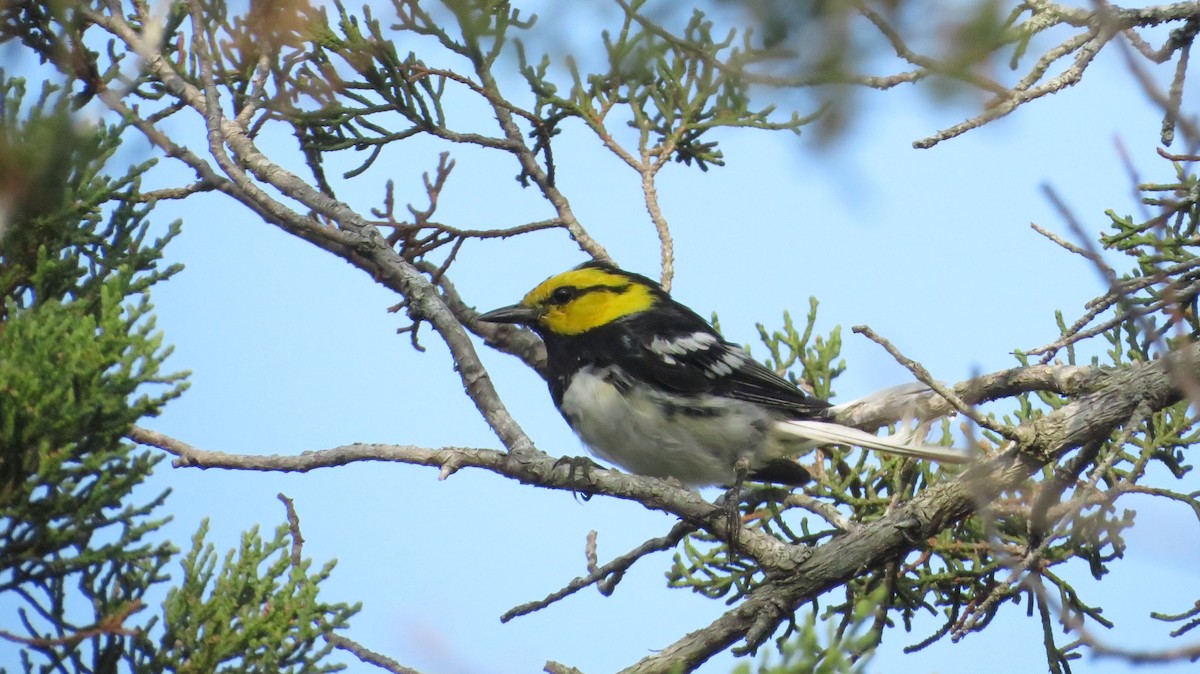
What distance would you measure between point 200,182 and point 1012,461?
2.85m

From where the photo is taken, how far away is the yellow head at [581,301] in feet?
15.4

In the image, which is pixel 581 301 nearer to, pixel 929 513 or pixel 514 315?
pixel 514 315

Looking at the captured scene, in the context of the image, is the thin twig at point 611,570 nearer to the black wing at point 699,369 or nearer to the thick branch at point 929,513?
the thick branch at point 929,513

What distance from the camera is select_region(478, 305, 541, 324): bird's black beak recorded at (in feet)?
15.2

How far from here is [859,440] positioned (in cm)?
374

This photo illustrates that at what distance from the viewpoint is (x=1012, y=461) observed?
9.86ft

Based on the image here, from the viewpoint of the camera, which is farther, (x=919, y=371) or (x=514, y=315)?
(x=514, y=315)

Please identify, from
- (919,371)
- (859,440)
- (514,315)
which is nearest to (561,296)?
(514,315)

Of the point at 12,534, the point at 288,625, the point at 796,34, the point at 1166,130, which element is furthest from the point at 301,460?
the point at 1166,130

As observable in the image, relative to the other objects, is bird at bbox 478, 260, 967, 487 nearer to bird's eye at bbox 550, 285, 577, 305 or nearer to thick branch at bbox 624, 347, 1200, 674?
bird's eye at bbox 550, 285, 577, 305

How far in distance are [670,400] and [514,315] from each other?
77cm

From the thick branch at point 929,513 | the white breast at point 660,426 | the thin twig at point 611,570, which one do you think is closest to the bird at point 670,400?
the white breast at point 660,426

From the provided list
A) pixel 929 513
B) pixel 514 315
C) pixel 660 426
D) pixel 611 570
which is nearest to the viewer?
pixel 929 513

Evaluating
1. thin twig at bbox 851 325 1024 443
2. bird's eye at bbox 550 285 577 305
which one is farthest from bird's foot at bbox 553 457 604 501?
bird's eye at bbox 550 285 577 305
